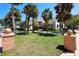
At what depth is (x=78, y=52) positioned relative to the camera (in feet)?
10.2

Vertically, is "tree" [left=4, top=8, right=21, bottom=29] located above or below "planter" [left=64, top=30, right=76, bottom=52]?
above

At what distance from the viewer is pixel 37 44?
10.6ft

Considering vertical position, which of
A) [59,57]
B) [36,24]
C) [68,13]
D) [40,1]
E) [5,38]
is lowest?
[59,57]

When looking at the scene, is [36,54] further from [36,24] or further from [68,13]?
[68,13]

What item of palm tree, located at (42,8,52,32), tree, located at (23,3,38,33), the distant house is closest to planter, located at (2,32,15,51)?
tree, located at (23,3,38,33)

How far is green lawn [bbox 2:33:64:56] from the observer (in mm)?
3182

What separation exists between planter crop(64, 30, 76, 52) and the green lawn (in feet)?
0.26

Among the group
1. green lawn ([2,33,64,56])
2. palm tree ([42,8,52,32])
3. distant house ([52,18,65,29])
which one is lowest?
green lawn ([2,33,64,56])

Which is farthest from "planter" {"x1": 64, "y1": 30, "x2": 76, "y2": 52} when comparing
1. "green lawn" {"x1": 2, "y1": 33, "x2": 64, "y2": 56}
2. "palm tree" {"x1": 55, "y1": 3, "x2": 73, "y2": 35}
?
"palm tree" {"x1": 55, "y1": 3, "x2": 73, "y2": 35}

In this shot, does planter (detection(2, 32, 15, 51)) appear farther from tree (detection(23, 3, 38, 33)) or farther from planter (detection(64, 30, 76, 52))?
planter (detection(64, 30, 76, 52))

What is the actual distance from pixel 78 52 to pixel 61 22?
0.61 meters

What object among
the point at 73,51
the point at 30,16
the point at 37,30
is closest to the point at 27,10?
the point at 30,16

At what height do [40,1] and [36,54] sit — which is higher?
[40,1]

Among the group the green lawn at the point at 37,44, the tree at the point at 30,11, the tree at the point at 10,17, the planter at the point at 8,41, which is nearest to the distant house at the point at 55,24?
the green lawn at the point at 37,44
